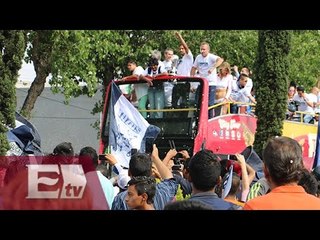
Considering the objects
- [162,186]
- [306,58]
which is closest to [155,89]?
[162,186]

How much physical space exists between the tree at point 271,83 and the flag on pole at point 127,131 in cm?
388

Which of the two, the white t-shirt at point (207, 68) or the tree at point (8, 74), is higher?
the white t-shirt at point (207, 68)

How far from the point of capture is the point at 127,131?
40.1 ft

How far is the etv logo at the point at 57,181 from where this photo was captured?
4.95 metres

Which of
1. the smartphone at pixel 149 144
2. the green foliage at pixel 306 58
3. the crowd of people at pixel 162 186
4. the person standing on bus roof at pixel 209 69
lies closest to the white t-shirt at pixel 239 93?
the person standing on bus roof at pixel 209 69

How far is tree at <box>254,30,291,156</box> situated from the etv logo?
10.7 m

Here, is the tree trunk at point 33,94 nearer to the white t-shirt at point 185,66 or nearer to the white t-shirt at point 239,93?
the white t-shirt at point 185,66

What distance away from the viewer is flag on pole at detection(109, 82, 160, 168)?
11.7 m

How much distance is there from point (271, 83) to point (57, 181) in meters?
11.6

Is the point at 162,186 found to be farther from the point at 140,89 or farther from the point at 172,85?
the point at 140,89

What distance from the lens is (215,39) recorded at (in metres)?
26.9

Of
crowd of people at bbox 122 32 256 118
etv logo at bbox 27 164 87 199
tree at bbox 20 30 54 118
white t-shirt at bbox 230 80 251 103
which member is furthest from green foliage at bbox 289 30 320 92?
etv logo at bbox 27 164 87 199
